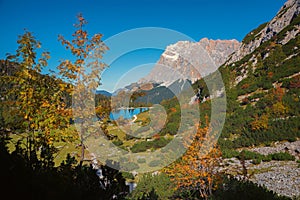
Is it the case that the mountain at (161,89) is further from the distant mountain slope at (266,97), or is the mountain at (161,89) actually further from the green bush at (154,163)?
the distant mountain slope at (266,97)

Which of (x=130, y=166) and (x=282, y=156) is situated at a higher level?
(x=282, y=156)

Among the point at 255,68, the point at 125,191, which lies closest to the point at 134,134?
the point at 125,191

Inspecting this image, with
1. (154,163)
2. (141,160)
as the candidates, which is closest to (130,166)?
(154,163)

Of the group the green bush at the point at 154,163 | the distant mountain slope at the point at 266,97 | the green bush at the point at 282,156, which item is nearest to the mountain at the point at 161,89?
the green bush at the point at 154,163

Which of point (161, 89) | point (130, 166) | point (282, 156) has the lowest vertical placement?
point (130, 166)

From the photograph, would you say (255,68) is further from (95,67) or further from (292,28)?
(95,67)

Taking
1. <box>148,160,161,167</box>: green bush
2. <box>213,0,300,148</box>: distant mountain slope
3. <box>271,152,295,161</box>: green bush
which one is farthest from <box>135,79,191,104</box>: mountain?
<box>271,152,295,161</box>: green bush

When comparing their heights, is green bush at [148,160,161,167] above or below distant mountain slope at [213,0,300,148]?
below

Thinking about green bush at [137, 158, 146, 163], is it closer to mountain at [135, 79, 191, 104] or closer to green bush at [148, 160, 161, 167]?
green bush at [148, 160, 161, 167]

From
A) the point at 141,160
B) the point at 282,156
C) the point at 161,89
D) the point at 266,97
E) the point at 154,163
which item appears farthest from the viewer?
the point at 266,97

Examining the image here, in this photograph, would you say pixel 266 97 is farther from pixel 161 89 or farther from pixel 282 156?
pixel 282 156

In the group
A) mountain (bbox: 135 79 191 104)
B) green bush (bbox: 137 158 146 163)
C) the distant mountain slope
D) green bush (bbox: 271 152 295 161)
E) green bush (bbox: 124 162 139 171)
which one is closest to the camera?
green bush (bbox: 271 152 295 161)

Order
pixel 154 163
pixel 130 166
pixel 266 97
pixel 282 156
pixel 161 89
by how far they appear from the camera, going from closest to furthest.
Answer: pixel 282 156
pixel 130 166
pixel 154 163
pixel 161 89
pixel 266 97

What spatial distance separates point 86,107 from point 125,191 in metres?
4.03
